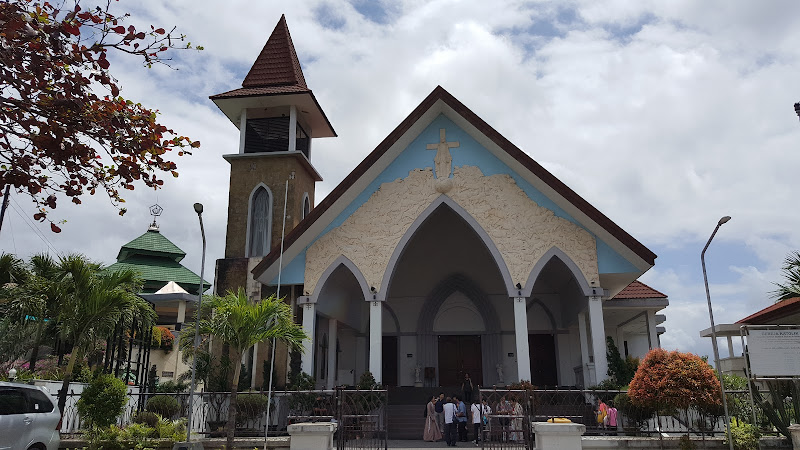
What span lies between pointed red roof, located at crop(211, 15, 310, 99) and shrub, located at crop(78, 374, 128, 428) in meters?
12.3

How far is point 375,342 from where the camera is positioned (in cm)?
1794

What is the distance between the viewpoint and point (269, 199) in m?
22.1

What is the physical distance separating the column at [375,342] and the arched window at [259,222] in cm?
528

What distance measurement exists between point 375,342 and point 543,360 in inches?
345

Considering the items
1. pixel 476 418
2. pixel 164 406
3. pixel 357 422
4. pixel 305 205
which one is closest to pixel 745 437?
pixel 476 418

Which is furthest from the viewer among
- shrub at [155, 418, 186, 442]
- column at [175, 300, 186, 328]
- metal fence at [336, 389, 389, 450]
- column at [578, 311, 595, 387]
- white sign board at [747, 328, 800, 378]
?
column at [175, 300, 186, 328]

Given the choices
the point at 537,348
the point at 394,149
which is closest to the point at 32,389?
the point at 394,149

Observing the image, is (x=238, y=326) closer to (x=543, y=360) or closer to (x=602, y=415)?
(x=602, y=415)

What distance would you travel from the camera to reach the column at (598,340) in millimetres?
16797

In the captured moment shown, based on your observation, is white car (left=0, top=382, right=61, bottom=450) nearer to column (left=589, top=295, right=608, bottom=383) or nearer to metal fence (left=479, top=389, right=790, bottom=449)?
metal fence (left=479, top=389, right=790, bottom=449)

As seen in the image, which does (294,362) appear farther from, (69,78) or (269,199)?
(69,78)

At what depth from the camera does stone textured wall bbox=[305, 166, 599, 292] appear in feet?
59.0

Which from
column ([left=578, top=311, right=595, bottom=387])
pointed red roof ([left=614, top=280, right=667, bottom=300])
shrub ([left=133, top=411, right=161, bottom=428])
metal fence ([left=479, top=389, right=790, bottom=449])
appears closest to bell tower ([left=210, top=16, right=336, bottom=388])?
shrub ([left=133, top=411, right=161, bottom=428])

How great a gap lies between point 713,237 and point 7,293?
17106 millimetres
